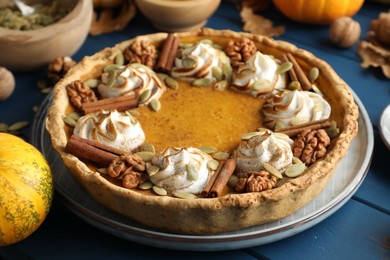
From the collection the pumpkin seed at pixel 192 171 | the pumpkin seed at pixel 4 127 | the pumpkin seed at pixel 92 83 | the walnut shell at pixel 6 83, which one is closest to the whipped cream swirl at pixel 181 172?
the pumpkin seed at pixel 192 171

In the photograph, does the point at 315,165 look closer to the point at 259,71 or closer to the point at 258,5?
the point at 259,71

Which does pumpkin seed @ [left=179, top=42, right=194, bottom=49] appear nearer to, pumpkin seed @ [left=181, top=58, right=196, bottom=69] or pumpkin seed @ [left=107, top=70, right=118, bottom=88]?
pumpkin seed @ [left=181, top=58, right=196, bottom=69]

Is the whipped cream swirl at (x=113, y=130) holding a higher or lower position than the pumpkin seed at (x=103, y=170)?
higher

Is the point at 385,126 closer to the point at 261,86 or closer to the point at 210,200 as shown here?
the point at 261,86

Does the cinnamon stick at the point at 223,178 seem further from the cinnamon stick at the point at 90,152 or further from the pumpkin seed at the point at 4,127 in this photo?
the pumpkin seed at the point at 4,127

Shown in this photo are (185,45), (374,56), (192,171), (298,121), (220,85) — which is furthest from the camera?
(374,56)

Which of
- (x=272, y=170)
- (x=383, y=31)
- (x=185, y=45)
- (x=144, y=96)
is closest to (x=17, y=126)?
(x=144, y=96)
